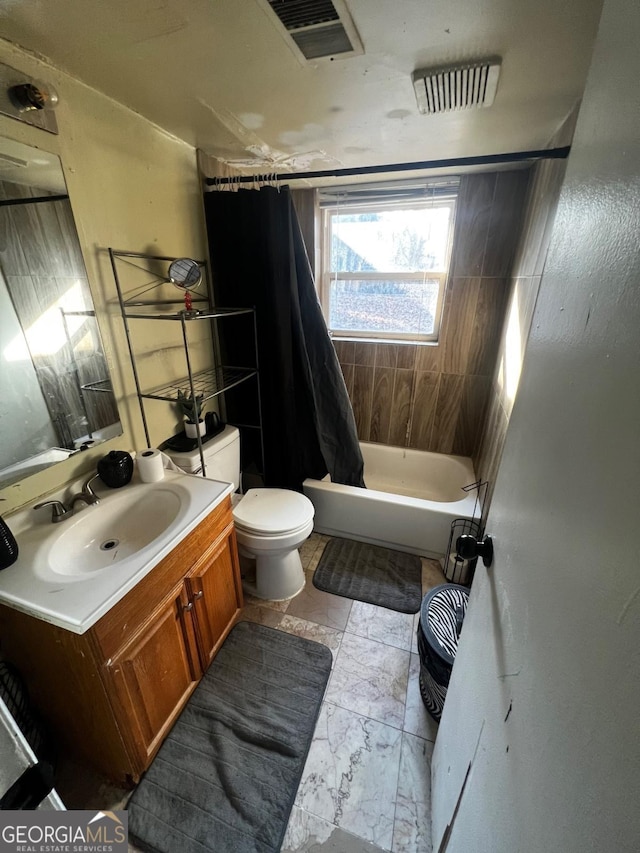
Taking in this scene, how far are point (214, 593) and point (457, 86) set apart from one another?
200cm

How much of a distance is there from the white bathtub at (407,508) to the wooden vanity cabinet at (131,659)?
2.84ft

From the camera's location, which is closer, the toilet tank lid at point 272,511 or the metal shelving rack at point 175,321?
the metal shelving rack at point 175,321

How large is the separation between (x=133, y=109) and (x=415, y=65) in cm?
104

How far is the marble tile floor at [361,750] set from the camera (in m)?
1.02

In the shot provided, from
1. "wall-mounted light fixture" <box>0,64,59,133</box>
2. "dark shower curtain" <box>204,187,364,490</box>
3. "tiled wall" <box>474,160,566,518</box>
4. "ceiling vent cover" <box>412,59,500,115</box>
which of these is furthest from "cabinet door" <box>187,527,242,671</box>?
"ceiling vent cover" <box>412,59,500,115</box>

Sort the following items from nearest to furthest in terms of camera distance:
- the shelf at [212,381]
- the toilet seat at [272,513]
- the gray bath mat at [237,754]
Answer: the gray bath mat at [237,754]
the toilet seat at [272,513]
the shelf at [212,381]

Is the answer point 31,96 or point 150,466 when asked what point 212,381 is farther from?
point 31,96

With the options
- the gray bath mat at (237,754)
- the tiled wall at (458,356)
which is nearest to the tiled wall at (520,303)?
the tiled wall at (458,356)

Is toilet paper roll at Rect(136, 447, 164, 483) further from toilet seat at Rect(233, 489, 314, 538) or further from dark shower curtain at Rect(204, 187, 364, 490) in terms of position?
dark shower curtain at Rect(204, 187, 364, 490)

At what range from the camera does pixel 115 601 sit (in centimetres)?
88

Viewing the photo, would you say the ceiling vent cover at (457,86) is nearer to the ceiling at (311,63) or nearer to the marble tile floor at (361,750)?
the ceiling at (311,63)

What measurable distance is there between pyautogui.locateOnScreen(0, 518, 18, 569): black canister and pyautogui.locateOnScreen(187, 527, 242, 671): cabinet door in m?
0.50

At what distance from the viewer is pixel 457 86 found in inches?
43.1

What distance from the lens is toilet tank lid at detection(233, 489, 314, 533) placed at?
5.20 ft
